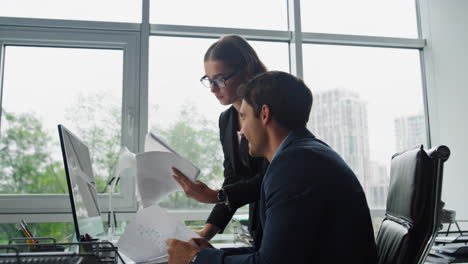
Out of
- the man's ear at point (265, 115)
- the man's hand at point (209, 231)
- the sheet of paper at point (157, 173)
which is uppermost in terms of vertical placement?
the man's ear at point (265, 115)

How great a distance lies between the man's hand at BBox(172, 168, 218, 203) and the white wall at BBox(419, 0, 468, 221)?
5.98 ft

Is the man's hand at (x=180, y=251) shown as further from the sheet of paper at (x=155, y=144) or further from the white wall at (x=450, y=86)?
the white wall at (x=450, y=86)

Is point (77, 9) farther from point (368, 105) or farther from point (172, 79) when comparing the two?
point (368, 105)

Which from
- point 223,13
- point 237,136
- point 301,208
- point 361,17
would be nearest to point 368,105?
point 361,17

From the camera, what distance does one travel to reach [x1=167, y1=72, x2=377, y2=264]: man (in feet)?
2.93

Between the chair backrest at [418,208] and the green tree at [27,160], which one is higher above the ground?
the green tree at [27,160]

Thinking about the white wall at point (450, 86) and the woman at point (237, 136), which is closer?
the woman at point (237, 136)

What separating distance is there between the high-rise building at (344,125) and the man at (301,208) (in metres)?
1.58

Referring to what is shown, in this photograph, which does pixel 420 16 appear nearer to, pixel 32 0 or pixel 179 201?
pixel 179 201

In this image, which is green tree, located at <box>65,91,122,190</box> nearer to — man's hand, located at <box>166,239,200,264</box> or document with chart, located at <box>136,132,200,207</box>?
document with chart, located at <box>136,132,200,207</box>

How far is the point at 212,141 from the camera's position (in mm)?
2506


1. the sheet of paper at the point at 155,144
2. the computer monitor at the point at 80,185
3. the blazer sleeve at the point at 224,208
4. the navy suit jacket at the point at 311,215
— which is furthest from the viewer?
the blazer sleeve at the point at 224,208

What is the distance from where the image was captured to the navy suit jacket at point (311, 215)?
89cm

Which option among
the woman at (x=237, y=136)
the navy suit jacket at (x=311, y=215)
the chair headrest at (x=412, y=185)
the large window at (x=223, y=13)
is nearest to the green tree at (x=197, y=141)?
the large window at (x=223, y=13)
